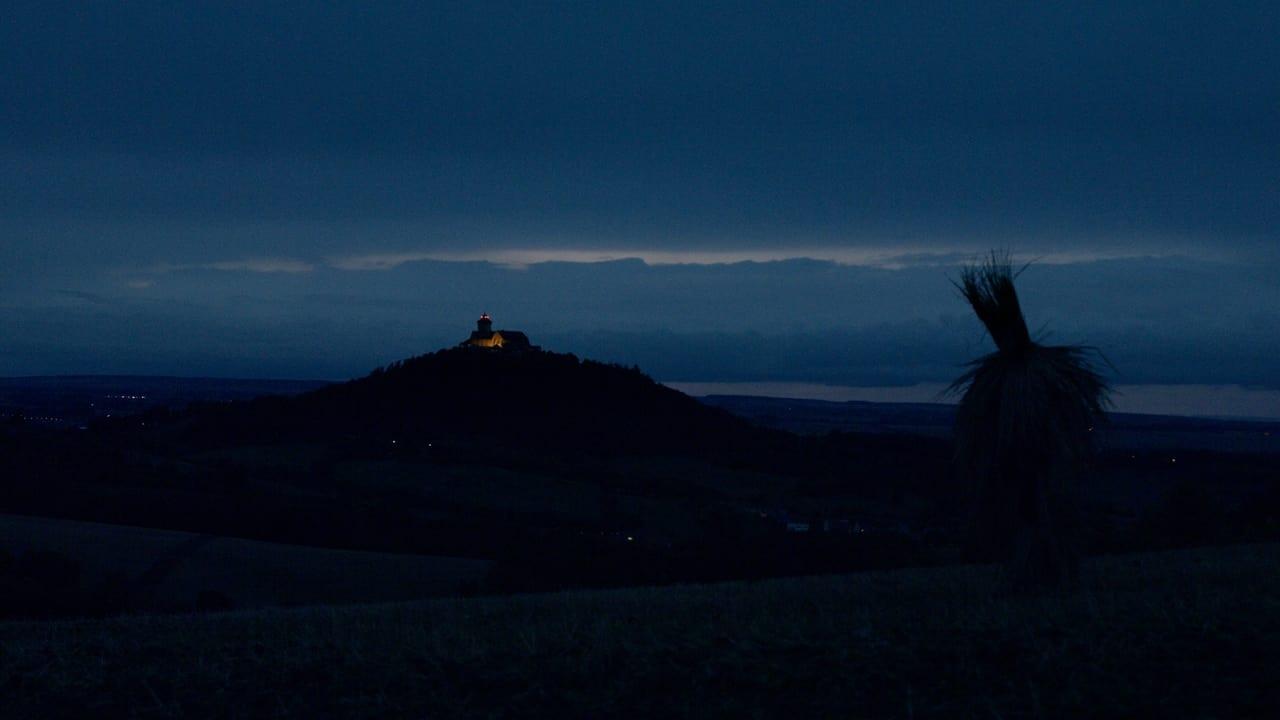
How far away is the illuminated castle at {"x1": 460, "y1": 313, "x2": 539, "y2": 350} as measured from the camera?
397ft

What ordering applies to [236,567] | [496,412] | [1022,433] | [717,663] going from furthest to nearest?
[496,412] < [236,567] < [1022,433] < [717,663]

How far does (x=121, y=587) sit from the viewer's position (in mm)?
28141

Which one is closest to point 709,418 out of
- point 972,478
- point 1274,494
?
point 1274,494

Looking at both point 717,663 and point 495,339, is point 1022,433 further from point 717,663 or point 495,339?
point 495,339

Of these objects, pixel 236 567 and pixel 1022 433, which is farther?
pixel 236 567

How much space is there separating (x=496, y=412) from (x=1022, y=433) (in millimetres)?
89415

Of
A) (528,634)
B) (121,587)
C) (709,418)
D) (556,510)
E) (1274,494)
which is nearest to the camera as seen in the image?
(528,634)

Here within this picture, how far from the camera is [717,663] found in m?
Answer: 9.43

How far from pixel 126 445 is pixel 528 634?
74690 mm

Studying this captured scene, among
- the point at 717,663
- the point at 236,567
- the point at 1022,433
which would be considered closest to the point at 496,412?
the point at 236,567

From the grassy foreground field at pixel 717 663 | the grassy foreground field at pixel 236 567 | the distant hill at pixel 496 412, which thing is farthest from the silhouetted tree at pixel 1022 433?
Answer: the distant hill at pixel 496 412

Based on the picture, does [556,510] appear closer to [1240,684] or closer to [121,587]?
[121,587]

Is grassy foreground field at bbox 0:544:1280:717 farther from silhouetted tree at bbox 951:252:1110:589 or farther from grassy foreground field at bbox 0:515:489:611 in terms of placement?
grassy foreground field at bbox 0:515:489:611

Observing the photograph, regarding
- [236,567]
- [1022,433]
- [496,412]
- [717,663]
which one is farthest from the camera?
[496,412]
